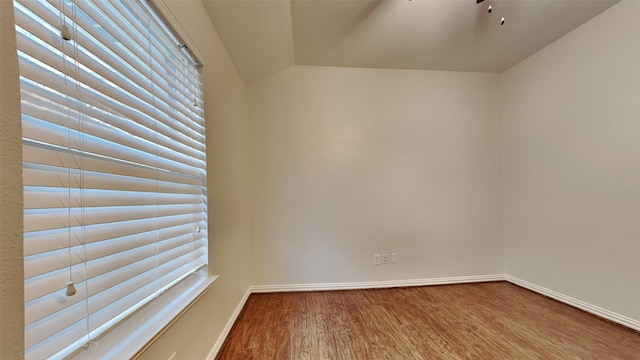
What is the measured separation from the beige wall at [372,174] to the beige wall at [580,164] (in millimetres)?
273

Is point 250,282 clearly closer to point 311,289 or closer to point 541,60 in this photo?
point 311,289

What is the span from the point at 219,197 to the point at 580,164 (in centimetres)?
334

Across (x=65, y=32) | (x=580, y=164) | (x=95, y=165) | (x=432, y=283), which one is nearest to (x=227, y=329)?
(x=95, y=165)

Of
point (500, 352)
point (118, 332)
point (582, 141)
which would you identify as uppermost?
point (582, 141)

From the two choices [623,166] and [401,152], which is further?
[401,152]

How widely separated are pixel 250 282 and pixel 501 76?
4069 mm

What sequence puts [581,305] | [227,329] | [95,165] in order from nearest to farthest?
1. [95,165]
2. [227,329]
3. [581,305]

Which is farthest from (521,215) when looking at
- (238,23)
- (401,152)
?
(238,23)

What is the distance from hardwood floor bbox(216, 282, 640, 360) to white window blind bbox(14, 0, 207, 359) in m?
1.09

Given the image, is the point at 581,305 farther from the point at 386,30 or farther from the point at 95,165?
the point at 95,165

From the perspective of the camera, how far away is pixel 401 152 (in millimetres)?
2879

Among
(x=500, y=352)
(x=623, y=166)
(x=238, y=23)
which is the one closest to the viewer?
(x=500, y=352)

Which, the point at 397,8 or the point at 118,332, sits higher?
the point at 397,8

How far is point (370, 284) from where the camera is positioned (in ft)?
9.14
